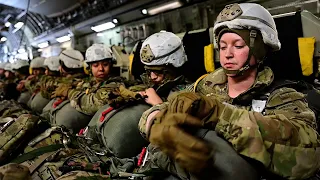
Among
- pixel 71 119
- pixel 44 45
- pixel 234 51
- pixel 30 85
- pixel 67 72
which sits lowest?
pixel 71 119

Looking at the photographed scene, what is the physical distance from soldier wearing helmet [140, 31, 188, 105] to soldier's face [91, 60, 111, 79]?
987 millimetres

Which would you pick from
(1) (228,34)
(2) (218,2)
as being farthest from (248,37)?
(2) (218,2)

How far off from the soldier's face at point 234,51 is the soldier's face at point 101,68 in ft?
6.43

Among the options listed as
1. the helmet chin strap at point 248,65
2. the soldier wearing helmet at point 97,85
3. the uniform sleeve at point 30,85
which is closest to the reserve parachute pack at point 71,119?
the soldier wearing helmet at point 97,85

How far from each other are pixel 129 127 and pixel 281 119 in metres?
1.21

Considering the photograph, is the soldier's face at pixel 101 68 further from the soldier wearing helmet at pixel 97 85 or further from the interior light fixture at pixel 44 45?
the interior light fixture at pixel 44 45

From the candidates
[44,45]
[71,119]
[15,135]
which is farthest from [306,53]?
[44,45]

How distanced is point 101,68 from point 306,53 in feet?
6.51

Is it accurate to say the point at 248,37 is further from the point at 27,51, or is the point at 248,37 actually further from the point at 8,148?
the point at 27,51

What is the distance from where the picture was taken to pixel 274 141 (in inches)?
39.9

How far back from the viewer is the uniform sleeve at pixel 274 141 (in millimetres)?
1006

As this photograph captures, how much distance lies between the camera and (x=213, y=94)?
1.61 metres

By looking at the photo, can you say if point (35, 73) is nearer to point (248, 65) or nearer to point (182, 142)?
point (248, 65)

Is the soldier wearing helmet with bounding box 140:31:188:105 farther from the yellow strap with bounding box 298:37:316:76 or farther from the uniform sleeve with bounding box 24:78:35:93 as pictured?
the uniform sleeve with bounding box 24:78:35:93
